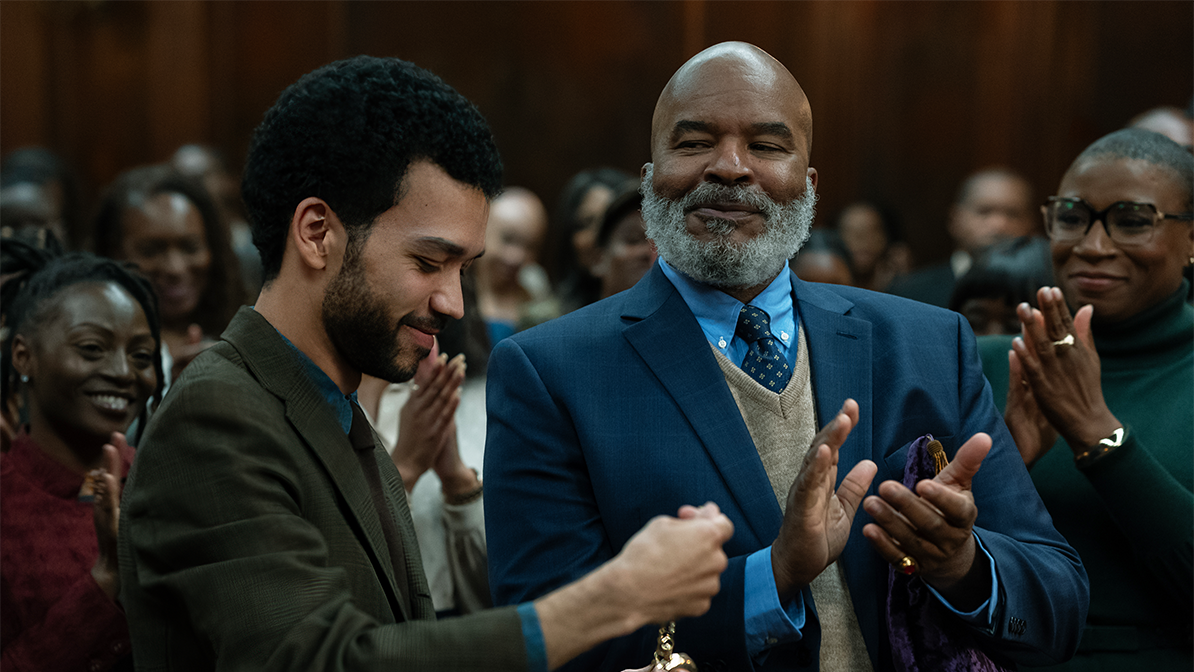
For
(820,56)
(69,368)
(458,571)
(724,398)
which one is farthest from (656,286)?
(820,56)

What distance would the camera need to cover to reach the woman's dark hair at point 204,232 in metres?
3.76

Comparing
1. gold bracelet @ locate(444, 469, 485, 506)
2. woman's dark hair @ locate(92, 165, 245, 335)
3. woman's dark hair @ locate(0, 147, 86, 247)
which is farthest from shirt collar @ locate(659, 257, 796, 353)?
woman's dark hair @ locate(0, 147, 86, 247)

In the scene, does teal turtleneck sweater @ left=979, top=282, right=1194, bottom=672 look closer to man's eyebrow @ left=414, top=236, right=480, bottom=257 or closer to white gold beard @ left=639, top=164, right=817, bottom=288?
white gold beard @ left=639, top=164, right=817, bottom=288

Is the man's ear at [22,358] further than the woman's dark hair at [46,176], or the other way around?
the woman's dark hair at [46,176]

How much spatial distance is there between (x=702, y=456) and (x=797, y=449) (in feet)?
0.63

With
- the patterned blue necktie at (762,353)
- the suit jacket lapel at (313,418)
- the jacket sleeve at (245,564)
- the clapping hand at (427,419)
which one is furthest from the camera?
the clapping hand at (427,419)

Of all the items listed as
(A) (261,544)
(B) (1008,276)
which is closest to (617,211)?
(B) (1008,276)

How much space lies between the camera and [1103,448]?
93.5 inches

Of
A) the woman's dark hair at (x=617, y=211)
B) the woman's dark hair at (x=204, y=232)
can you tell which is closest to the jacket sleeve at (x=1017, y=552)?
the woman's dark hair at (x=617, y=211)

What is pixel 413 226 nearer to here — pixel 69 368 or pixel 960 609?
pixel 960 609

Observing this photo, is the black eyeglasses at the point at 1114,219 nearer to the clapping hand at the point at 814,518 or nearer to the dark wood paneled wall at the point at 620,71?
the clapping hand at the point at 814,518

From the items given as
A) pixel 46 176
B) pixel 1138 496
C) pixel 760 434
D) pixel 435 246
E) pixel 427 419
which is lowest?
pixel 46 176

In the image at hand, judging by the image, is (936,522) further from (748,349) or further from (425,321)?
(425,321)

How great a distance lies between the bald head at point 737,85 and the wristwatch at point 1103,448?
0.95 meters
